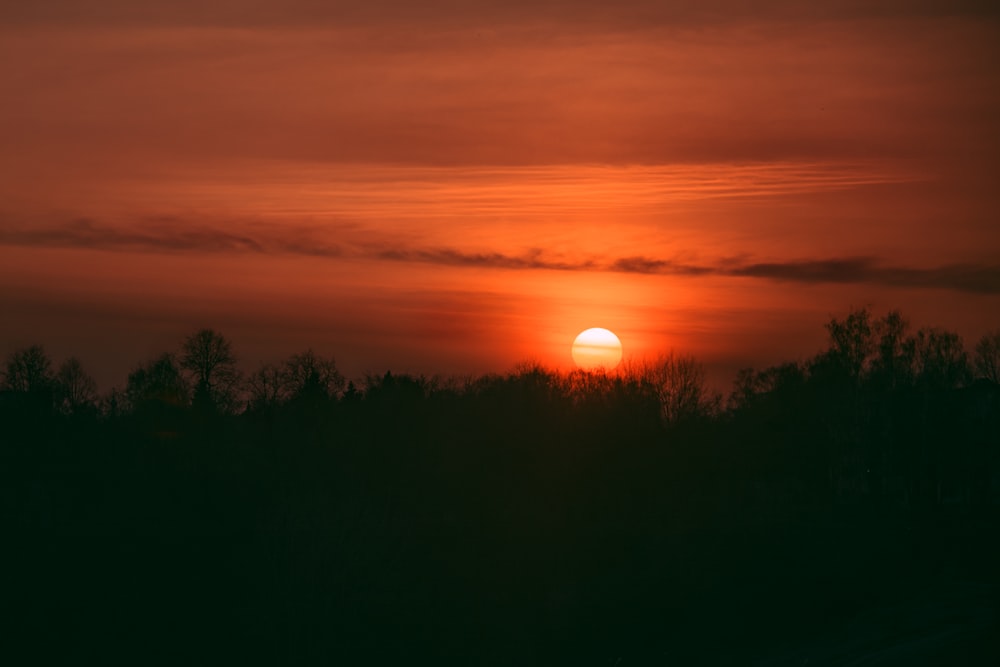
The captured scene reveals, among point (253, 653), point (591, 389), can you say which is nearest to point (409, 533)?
point (253, 653)

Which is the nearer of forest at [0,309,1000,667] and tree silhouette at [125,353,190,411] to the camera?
forest at [0,309,1000,667]

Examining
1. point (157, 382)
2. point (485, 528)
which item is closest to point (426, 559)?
point (485, 528)

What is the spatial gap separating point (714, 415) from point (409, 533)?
50382 millimetres

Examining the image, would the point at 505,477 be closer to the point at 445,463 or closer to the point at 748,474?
the point at 445,463

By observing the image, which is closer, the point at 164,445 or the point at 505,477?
the point at 164,445

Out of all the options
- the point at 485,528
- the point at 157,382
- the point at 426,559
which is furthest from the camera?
the point at 157,382

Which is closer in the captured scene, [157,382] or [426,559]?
[426,559]

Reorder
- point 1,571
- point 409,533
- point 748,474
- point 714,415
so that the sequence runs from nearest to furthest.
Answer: point 1,571 → point 409,533 → point 748,474 → point 714,415

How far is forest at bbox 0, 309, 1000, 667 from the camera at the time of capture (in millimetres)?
41406

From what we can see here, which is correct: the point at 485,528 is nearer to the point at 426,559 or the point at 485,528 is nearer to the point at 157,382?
the point at 426,559

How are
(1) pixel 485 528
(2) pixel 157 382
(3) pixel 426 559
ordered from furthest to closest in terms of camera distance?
(2) pixel 157 382 → (1) pixel 485 528 → (3) pixel 426 559

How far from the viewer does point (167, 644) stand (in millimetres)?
40750

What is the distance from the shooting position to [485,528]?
57000 mm

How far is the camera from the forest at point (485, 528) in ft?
136
